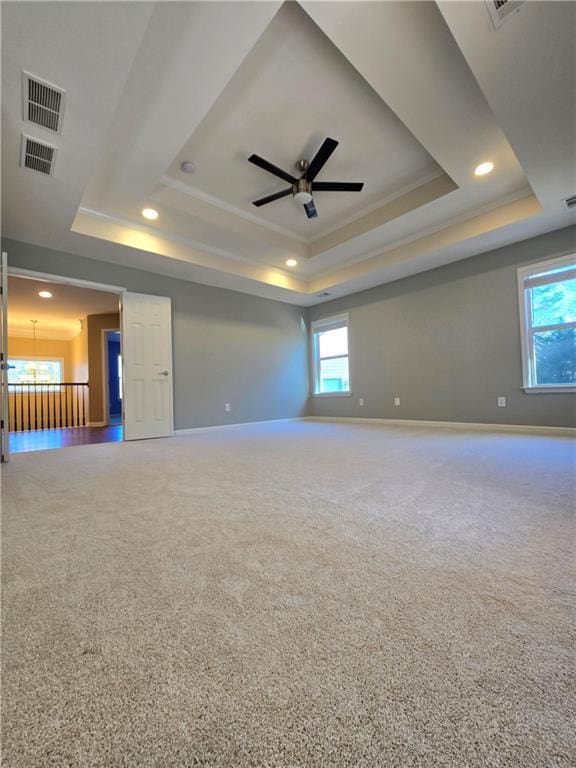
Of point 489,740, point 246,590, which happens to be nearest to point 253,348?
point 246,590

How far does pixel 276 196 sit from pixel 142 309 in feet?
8.23

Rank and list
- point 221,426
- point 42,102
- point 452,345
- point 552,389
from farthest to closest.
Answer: point 221,426 → point 452,345 → point 552,389 → point 42,102

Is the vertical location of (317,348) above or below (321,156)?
below

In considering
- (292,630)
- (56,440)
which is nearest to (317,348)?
(56,440)

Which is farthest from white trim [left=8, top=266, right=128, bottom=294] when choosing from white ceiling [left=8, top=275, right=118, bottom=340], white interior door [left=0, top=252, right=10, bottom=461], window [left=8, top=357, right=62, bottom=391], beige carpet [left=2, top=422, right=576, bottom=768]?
window [left=8, top=357, right=62, bottom=391]

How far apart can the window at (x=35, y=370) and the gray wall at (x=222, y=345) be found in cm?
675

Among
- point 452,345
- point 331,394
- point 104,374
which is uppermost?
point 452,345

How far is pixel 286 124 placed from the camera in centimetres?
288

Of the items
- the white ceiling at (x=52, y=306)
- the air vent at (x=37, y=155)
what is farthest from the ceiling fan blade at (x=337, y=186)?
the white ceiling at (x=52, y=306)

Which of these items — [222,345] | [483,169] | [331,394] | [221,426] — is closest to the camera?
[483,169]

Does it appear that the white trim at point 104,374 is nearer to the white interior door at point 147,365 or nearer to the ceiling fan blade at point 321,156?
the white interior door at point 147,365

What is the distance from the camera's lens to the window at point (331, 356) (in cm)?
645

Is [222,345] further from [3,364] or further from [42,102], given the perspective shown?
[42,102]

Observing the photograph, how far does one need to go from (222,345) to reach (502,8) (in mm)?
4678
